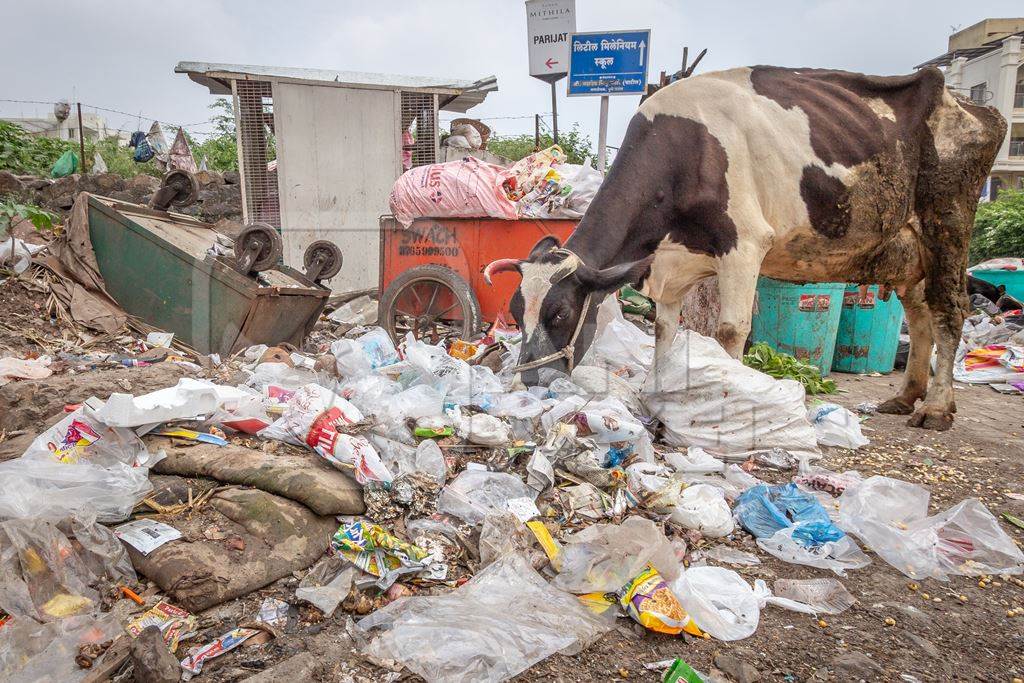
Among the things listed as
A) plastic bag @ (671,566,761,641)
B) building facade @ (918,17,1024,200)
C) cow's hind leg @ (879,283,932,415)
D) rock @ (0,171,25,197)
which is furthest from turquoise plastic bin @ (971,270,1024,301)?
building facade @ (918,17,1024,200)

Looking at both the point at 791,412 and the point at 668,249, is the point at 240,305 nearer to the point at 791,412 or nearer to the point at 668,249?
the point at 668,249

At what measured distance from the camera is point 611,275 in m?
3.70

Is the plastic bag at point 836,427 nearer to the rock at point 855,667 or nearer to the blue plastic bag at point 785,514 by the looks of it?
the blue plastic bag at point 785,514

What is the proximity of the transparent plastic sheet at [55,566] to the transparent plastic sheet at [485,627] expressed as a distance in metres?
0.82

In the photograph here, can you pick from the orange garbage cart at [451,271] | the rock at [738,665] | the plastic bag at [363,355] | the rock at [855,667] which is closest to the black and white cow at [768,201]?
the plastic bag at [363,355]

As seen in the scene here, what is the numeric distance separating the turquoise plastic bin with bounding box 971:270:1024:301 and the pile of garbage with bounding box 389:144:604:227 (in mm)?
5074

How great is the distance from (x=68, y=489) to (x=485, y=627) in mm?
1491

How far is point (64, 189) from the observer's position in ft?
37.0

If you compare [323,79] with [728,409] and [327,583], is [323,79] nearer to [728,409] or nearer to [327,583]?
[728,409]

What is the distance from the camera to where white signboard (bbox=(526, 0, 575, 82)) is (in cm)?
668

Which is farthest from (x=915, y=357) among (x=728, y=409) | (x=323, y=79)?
(x=323, y=79)

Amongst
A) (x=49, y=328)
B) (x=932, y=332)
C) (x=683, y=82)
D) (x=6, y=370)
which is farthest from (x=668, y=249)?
(x=49, y=328)

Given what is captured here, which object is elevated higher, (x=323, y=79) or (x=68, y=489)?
(x=323, y=79)

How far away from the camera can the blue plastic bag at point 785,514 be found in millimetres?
2643
